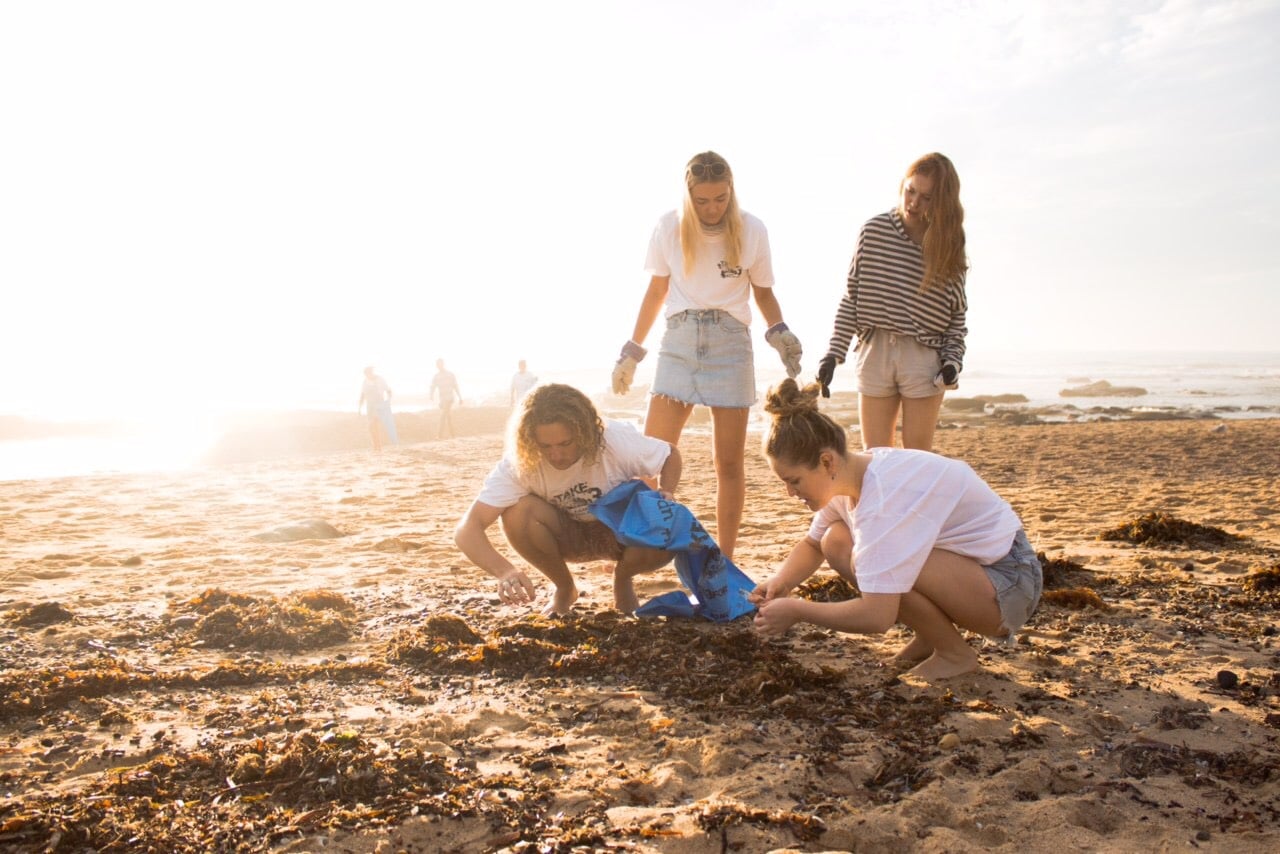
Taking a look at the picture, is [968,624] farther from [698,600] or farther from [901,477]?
[698,600]

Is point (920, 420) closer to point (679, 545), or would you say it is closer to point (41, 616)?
point (679, 545)

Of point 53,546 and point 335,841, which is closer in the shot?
point 335,841

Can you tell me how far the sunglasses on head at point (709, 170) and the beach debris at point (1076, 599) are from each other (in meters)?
2.11

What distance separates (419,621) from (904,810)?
2229 millimetres

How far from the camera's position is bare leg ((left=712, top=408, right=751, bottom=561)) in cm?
393

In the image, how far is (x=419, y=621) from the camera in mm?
3680

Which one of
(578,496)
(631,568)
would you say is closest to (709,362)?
(578,496)

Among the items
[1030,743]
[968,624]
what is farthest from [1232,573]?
[1030,743]

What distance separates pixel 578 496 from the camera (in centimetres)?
351

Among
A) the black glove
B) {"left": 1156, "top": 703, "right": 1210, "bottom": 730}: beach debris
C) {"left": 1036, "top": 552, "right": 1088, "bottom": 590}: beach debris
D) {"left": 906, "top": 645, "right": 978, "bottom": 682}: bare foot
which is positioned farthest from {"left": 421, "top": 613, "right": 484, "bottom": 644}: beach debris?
{"left": 1036, "top": 552, "right": 1088, "bottom": 590}: beach debris

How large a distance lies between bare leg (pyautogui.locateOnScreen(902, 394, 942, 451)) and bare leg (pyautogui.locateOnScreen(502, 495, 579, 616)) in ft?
4.82

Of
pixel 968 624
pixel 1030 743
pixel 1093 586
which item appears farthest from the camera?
pixel 1093 586

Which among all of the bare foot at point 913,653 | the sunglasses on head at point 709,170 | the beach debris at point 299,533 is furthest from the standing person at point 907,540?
the beach debris at point 299,533

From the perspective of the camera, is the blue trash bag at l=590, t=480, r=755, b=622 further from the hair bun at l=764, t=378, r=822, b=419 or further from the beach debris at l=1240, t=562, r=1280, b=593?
the beach debris at l=1240, t=562, r=1280, b=593
